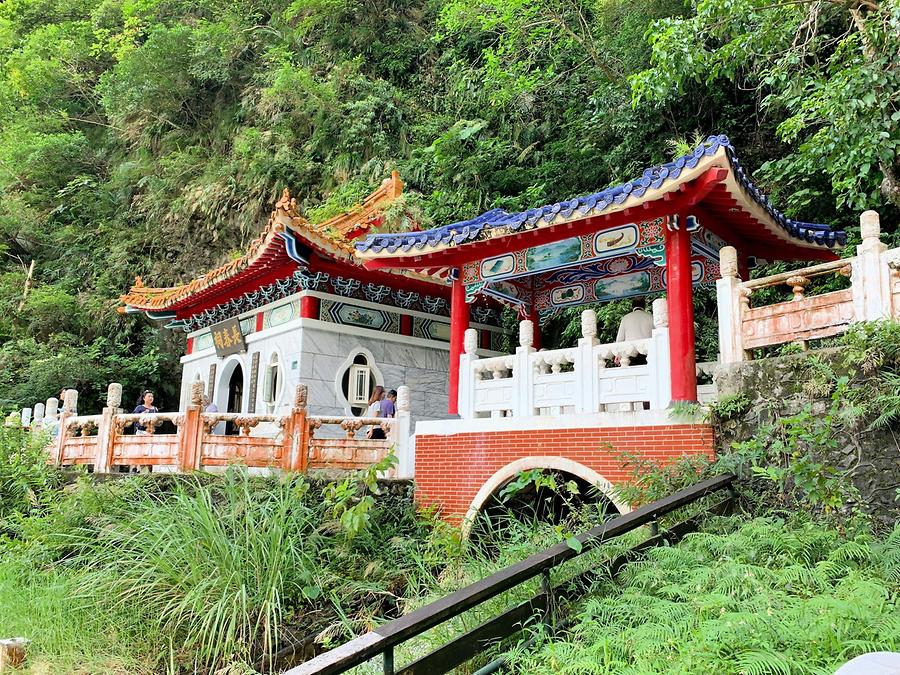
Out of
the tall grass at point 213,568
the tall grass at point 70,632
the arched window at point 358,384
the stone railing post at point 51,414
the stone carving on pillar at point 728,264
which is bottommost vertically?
the tall grass at point 70,632

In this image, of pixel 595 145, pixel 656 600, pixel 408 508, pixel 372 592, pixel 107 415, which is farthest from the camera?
pixel 595 145

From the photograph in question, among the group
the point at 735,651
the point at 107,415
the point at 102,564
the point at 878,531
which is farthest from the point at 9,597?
the point at 878,531

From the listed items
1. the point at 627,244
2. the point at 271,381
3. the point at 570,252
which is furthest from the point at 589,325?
the point at 271,381

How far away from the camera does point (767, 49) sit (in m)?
8.91

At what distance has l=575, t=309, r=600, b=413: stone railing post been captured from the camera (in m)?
7.45

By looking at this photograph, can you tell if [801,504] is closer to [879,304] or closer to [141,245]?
[879,304]

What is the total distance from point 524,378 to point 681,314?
5.86 ft

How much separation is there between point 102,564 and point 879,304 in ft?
25.4

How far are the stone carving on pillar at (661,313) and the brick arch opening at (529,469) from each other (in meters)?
1.60

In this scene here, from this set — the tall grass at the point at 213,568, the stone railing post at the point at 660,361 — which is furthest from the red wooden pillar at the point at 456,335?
the stone railing post at the point at 660,361

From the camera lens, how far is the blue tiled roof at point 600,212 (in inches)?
265

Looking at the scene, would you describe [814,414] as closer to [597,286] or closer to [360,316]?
[597,286]

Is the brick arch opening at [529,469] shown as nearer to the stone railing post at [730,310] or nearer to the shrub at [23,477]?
the stone railing post at [730,310]

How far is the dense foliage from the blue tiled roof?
40.4 inches
